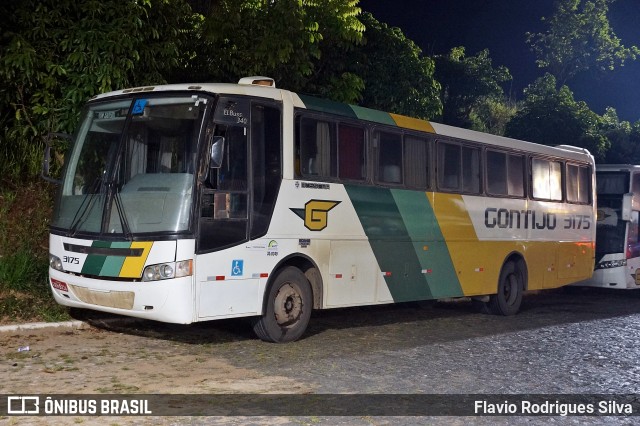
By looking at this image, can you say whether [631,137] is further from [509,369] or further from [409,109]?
[509,369]

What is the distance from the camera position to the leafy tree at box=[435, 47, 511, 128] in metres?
35.3

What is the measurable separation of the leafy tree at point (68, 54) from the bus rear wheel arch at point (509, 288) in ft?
23.1

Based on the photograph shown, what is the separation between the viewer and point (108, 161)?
10.2m

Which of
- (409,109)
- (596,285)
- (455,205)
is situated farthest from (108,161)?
(596,285)

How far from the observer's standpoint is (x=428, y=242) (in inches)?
539

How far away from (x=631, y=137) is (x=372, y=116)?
28.3 m

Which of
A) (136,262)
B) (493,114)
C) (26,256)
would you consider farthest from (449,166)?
(493,114)

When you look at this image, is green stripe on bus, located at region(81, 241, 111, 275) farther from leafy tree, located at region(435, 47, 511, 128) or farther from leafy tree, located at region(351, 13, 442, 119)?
leafy tree, located at region(435, 47, 511, 128)

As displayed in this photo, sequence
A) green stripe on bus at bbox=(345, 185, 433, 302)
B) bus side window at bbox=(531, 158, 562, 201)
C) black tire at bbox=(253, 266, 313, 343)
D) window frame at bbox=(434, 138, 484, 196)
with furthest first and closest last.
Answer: bus side window at bbox=(531, 158, 562, 201), window frame at bbox=(434, 138, 484, 196), green stripe on bus at bbox=(345, 185, 433, 302), black tire at bbox=(253, 266, 313, 343)

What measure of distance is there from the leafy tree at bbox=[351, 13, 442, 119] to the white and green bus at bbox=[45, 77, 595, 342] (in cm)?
683

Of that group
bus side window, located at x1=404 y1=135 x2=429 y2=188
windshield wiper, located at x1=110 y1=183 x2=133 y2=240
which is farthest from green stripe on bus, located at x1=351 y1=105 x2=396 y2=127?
windshield wiper, located at x1=110 y1=183 x2=133 y2=240

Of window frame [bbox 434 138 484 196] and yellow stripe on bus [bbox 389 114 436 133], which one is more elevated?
yellow stripe on bus [bbox 389 114 436 133]

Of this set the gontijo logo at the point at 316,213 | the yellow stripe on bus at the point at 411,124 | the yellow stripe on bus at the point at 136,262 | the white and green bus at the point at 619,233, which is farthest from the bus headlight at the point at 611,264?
the yellow stripe on bus at the point at 136,262

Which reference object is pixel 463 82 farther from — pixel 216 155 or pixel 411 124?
pixel 216 155
